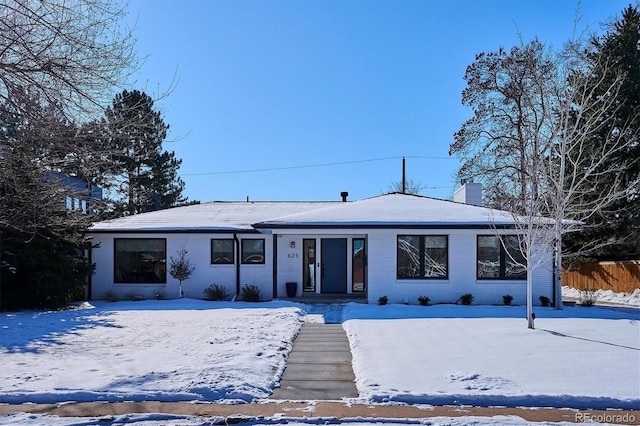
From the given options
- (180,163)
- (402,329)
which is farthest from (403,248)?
(180,163)

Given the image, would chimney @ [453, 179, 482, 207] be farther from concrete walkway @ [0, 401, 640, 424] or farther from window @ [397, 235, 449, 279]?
concrete walkway @ [0, 401, 640, 424]

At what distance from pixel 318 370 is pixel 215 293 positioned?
959cm

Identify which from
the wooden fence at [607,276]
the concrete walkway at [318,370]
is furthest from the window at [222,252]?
the wooden fence at [607,276]

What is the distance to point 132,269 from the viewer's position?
55.8 feet

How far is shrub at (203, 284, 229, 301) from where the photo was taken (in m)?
16.3

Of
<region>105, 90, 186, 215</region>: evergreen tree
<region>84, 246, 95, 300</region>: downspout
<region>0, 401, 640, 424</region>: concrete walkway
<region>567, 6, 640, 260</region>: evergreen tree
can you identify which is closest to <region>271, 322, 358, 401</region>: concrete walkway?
<region>0, 401, 640, 424</region>: concrete walkway

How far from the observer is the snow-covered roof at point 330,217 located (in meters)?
15.0

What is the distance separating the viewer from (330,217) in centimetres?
1551

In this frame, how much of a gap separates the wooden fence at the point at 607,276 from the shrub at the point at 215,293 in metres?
14.3

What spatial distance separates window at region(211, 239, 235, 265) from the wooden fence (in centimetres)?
1416

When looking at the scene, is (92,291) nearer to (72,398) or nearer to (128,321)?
(128,321)

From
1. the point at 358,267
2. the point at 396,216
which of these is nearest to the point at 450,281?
the point at 396,216

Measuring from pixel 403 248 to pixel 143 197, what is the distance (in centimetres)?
878

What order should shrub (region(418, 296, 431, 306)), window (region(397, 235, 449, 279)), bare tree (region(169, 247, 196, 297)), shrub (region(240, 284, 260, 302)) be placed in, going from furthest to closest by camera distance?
bare tree (region(169, 247, 196, 297))
shrub (region(240, 284, 260, 302))
window (region(397, 235, 449, 279))
shrub (region(418, 296, 431, 306))
